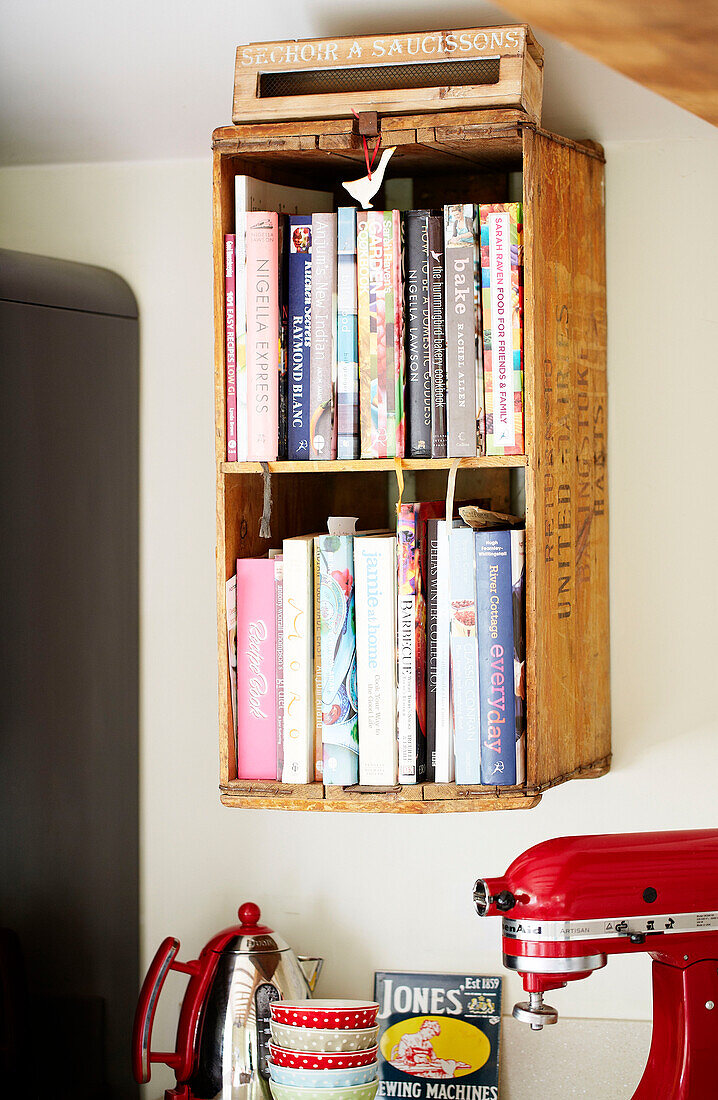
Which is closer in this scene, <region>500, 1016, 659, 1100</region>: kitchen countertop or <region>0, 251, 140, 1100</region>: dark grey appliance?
<region>0, 251, 140, 1100</region>: dark grey appliance

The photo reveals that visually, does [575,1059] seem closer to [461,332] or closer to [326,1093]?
[326,1093]

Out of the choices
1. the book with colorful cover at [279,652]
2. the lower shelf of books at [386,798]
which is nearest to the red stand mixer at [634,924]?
the lower shelf of books at [386,798]

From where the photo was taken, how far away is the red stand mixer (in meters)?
1.08

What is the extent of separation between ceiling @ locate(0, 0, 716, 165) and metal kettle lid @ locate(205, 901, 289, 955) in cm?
111

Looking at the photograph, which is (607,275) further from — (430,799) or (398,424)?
(430,799)

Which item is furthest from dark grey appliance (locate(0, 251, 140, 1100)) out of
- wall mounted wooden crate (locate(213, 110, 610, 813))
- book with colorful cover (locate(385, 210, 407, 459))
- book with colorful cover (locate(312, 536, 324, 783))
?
book with colorful cover (locate(385, 210, 407, 459))

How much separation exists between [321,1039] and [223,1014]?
0.19m

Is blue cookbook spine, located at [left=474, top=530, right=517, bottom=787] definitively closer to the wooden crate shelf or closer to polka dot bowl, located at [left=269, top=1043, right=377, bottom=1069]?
the wooden crate shelf

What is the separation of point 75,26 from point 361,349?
1.56ft

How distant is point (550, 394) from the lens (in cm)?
128

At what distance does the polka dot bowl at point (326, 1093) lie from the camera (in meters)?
1.28

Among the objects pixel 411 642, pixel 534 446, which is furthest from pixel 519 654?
pixel 534 446

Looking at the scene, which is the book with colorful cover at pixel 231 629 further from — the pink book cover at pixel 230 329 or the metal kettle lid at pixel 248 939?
the metal kettle lid at pixel 248 939

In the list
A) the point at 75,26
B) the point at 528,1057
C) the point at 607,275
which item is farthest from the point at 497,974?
the point at 75,26
